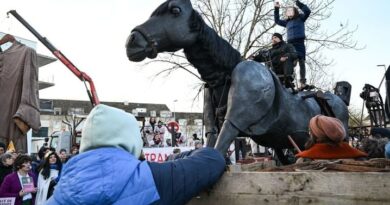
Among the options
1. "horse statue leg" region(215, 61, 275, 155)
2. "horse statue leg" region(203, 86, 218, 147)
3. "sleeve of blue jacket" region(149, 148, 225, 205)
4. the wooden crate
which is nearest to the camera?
the wooden crate

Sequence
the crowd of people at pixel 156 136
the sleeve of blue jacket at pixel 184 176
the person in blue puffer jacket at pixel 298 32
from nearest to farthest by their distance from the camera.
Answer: the sleeve of blue jacket at pixel 184 176 → the person in blue puffer jacket at pixel 298 32 → the crowd of people at pixel 156 136

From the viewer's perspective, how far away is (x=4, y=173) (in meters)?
8.36

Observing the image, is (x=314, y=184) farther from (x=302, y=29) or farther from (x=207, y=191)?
(x=302, y=29)

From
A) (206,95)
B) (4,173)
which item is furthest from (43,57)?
(206,95)

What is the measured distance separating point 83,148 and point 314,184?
1151mm

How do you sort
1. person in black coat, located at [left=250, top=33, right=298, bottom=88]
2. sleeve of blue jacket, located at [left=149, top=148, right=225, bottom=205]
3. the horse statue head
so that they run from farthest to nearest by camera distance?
person in black coat, located at [left=250, top=33, right=298, bottom=88] → the horse statue head → sleeve of blue jacket, located at [left=149, top=148, right=225, bottom=205]


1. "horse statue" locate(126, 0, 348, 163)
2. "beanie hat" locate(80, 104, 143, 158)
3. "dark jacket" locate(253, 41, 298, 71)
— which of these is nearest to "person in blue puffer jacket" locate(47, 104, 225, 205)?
"beanie hat" locate(80, 104, 143, 158)

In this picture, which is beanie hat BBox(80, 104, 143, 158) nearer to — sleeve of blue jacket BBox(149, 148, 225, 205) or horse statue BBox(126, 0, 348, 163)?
sleeve of blue jacket BBox(149, 148, 225, 205)

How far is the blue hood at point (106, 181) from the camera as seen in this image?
7.06 ft

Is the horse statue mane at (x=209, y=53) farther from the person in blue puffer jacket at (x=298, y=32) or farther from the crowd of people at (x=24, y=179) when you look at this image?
the crowd of people at (x=24, y=179)

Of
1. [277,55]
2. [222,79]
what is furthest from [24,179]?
[277,55]

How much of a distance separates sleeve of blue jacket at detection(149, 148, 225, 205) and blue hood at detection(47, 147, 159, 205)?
0.05m

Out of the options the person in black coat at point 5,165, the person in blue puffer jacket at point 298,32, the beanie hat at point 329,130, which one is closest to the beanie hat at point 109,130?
the beanie hat at point 329,130

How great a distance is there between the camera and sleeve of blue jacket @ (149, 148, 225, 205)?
2283mm
